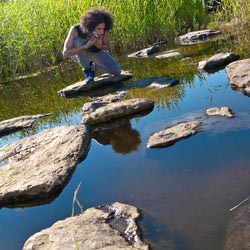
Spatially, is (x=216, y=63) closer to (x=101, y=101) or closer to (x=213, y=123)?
(x=101, y=101)

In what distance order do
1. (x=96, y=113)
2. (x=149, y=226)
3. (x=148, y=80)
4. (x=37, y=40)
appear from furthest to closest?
(x=37, y=40) < (x=148, y=80) < (x=96, y=113) < (x=149, y=226)

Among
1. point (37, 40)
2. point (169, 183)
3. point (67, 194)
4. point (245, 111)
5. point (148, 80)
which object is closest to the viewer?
point (169, 183)

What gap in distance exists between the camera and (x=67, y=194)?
2.53 meters

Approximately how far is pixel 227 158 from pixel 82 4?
17.7 ft

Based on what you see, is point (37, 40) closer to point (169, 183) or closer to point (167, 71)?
point (167, 71)

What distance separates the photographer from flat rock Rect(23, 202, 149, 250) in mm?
1794

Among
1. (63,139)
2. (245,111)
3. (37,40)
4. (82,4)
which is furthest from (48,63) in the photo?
(245,111)

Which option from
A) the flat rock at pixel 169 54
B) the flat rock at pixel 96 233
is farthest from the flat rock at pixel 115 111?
the flat rock at pixel 169 54

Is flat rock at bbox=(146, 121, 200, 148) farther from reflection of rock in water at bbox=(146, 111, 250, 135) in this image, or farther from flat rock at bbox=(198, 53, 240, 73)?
flat rock at bbox=(198, 53, 240, 73)

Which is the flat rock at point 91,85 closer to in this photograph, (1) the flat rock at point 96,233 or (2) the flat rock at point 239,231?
(1) the flat rock at point 96,233

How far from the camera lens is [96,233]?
6.19ft

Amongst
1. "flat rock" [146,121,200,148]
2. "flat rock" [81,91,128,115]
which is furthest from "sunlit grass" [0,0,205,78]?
"flat rock" [146,121,200,148]

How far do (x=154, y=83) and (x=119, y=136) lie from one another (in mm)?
1446

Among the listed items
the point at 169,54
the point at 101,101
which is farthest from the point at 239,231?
the point at 169,54
